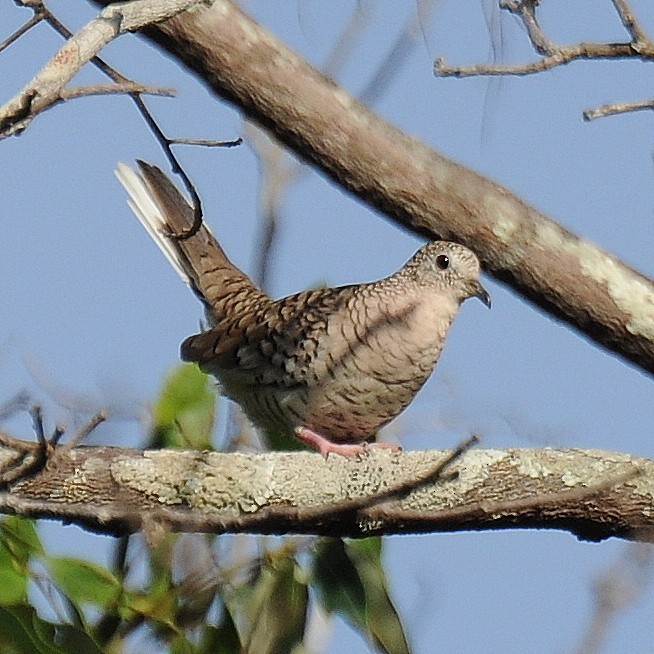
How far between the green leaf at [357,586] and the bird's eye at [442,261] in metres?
0.77

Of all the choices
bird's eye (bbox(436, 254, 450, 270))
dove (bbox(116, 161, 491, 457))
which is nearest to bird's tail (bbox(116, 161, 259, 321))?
dove (bbox(116, 161, 491, 457))

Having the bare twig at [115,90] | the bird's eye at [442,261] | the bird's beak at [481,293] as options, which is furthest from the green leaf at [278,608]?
the bare twig at [115,90]

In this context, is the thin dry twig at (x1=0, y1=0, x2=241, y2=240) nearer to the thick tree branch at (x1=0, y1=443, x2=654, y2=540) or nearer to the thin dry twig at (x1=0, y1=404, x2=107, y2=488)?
the thin dry twig at (x1=0, y1=404, x2=107, y2=488)

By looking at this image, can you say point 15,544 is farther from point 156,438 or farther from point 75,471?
point 156,438

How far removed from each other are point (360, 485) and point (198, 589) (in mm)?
451

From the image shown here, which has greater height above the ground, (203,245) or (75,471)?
(203,245)

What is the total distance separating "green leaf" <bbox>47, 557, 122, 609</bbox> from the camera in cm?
237

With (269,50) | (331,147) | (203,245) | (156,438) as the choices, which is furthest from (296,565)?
(203,245)

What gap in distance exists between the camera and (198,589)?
263cm

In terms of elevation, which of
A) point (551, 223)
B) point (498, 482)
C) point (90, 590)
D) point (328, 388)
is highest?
point (551, 223)

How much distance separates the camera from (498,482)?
2.33m

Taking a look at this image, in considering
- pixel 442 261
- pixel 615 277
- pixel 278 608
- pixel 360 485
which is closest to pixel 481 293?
pixel 442 261

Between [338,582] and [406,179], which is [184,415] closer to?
[338,582]

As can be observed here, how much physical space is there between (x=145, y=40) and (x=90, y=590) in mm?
1023
